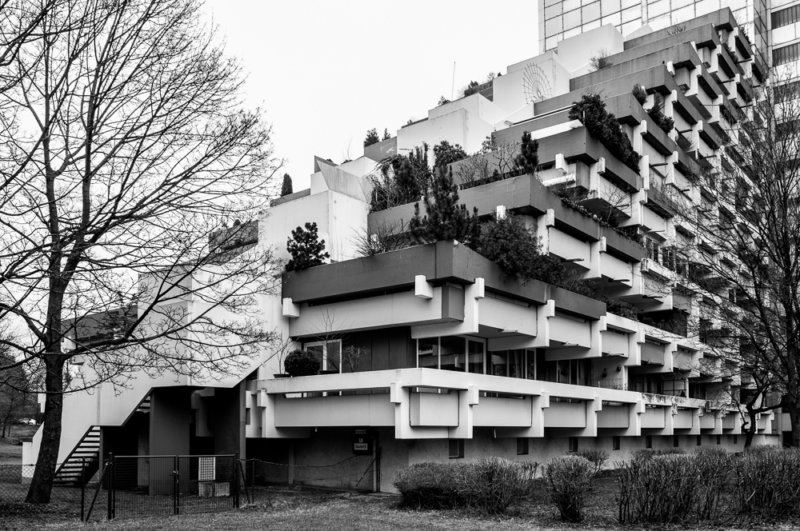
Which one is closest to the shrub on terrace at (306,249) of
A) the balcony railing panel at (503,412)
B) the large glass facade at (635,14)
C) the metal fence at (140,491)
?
the metal fence at (140,491)

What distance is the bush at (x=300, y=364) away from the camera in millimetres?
28953

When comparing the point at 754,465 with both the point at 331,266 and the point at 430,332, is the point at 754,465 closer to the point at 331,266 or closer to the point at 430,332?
the point at 430,332

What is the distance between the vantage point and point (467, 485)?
2058cm

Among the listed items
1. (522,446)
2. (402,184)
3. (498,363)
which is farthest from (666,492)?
(402,184)

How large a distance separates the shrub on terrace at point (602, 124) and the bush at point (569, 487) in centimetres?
2225

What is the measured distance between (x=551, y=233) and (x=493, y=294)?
617 centimetres

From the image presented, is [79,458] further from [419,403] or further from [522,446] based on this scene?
[522,446]

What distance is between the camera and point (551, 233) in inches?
1324

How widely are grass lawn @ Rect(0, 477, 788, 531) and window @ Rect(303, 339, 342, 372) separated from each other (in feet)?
24.6

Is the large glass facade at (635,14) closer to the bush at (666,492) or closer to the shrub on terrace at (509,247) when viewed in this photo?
the shrub on terrace at (509,247)

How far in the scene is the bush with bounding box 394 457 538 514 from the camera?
66.3ft

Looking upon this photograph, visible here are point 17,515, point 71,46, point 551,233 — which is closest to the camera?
point 71,46

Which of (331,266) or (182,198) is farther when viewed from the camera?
(331,266)

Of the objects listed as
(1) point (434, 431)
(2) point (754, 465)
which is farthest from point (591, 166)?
(2) point (754, 465)
